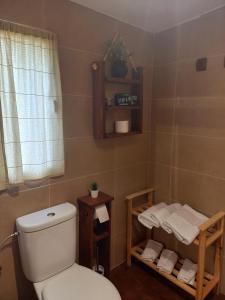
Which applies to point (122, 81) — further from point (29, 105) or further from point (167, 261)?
point (167, 261)

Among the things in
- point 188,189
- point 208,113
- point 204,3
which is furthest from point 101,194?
point 204,3

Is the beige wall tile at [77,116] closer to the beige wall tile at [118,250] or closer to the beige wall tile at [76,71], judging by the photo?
the beige wall tile at [76,71]

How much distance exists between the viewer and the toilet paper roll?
1659 mm

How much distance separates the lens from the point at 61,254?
1.48 m

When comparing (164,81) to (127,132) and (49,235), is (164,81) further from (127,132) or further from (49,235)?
(49,235)

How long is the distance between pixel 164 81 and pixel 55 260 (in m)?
1.68

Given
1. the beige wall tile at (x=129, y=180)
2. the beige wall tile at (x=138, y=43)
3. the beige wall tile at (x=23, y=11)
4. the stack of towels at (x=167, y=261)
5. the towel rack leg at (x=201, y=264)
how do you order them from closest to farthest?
the beige wall tile at (x=23, y=11), the towel rack leg at (x=201, y=264), the stack of towels at (x=167, y=261), the beige wall tile at (x=138, y=43), the beige wall tile at (x=129, y=180)

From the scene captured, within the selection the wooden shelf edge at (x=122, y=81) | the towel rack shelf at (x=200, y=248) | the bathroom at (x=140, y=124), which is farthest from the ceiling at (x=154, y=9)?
the towel rack shelf at (x=200, y=248)

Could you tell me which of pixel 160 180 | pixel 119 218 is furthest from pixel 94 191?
pixel 160 180

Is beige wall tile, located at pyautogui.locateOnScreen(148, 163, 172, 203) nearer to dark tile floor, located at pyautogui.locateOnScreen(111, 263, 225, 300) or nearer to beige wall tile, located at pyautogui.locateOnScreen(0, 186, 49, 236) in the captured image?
dark tile floor, located at pyautogui.locateOnScreen(111, 263, 225, 300)

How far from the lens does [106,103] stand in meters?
1.73

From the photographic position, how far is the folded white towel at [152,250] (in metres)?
1.99

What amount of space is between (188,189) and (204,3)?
1409 millimetres

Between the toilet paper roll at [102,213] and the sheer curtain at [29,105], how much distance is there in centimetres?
41
